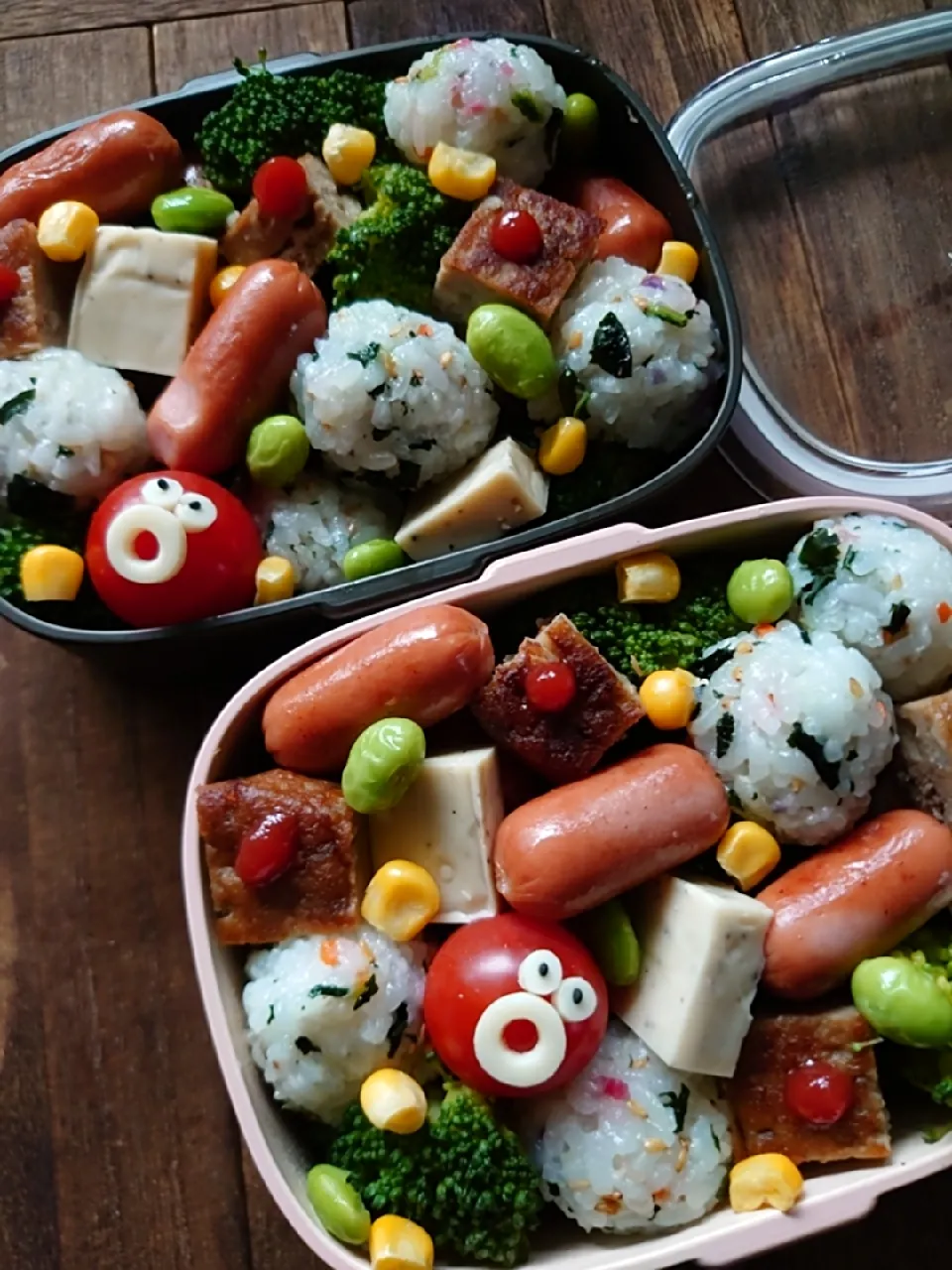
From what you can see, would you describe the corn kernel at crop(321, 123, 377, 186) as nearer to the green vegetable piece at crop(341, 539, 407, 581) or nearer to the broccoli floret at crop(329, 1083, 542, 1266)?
the green vegetable piece at crop(341, 539, 407, 581)

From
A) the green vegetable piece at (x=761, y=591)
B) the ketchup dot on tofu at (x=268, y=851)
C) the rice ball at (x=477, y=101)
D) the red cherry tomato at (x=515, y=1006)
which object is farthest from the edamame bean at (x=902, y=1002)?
the rice ball at (x=477, y=101)

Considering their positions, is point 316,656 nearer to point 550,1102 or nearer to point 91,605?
point 91,605

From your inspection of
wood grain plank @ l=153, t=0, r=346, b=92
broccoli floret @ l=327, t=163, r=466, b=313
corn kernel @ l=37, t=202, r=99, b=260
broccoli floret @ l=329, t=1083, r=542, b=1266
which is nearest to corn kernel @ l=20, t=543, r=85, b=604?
corn kernel @ l=37, t=202, r=99, b=260

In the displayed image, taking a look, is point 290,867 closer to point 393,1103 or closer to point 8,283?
point 393,1103

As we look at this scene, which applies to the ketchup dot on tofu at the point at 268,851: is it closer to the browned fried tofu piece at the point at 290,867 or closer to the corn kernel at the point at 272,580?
the browned fried tofu piece at the point at 290,867

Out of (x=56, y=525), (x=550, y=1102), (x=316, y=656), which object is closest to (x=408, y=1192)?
(x=550, y=1102)
